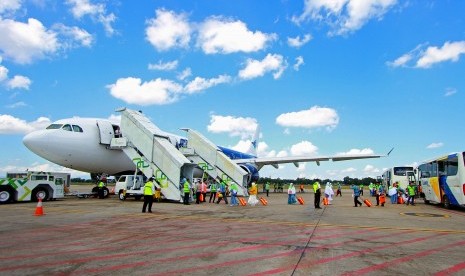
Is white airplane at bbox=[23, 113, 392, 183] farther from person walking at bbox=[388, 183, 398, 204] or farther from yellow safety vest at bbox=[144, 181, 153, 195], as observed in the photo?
person walking at bbox=[388, 183, 398, 204]

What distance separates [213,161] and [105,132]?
31.8 feet

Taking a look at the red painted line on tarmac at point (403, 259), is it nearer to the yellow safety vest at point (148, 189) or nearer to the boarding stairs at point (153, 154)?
the yellow safety vest at point (148, 189)

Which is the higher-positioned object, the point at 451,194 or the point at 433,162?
the point at 433,162

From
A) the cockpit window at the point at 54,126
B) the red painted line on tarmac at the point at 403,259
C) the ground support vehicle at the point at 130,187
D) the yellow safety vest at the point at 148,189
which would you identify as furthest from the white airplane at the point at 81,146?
the red painted line on tarmac at the point at 403,259

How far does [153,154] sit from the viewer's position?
74.1 ft

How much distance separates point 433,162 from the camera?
22.0 meters

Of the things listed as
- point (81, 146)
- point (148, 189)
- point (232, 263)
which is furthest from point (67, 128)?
point (232, 263)

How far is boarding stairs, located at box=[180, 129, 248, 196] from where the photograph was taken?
97.2ft

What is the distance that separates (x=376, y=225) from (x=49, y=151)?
18554 millimetres

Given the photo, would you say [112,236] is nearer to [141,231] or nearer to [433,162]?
[141,231]

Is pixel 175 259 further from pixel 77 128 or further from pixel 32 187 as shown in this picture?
pixel 77 128

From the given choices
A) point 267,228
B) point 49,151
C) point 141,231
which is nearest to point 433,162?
point 267,228

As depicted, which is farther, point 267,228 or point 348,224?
point 348,224

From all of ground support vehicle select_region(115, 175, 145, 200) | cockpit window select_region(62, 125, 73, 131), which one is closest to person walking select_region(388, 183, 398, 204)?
ground support vehicle select_region(115, 175, 145, 200)
